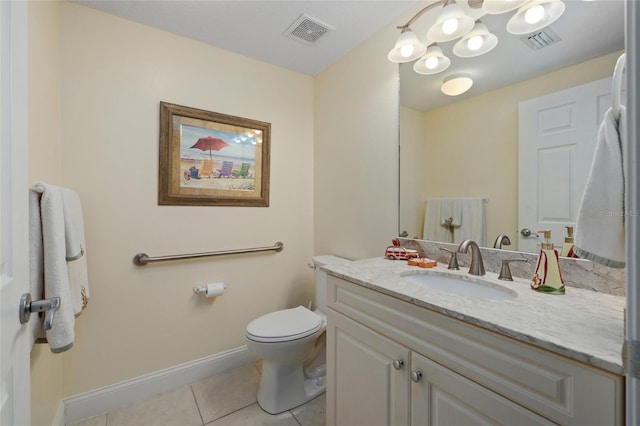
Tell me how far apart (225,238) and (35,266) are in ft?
3.33

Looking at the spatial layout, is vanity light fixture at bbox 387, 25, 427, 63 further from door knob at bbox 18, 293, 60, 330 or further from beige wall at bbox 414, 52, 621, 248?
door knob at bbox 18, 293, 60, 330

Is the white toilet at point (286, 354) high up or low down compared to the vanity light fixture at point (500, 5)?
down

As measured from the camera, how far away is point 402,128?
159 cm

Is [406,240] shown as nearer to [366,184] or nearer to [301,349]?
[366,184]

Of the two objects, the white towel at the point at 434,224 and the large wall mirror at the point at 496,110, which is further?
the white towel at the point at 434,224

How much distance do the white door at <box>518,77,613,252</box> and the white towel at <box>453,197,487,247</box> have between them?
Result: 15cm

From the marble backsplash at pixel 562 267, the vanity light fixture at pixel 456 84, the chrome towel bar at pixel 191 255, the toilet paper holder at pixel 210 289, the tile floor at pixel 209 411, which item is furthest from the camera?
the toilet paper holder at pixel 210 289

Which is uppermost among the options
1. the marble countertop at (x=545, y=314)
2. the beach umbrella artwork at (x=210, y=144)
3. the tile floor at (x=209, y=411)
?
the beach umbrella artwork at (x=210, y=144)

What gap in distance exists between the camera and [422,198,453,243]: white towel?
140 cm

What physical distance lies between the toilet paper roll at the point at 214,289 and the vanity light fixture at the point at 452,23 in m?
1.93

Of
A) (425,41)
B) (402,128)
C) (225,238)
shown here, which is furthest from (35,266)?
(425,41)

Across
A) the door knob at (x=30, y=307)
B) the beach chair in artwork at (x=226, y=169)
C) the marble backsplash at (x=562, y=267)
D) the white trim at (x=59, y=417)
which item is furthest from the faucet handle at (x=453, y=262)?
the white trim at (x=59, y=417)

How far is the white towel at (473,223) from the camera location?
124 cm

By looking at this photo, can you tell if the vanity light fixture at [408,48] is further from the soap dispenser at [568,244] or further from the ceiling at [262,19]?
the soap dispenser at [568,244]
